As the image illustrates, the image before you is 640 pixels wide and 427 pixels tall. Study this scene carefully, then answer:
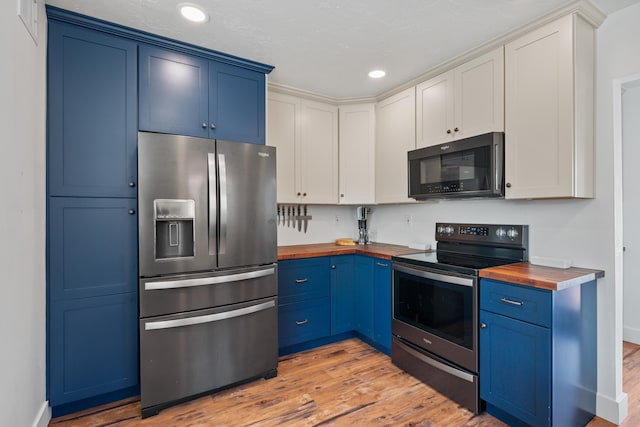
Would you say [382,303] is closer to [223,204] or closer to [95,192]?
[223,204]

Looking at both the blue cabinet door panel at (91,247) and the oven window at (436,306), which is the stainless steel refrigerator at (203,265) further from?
the oven window at (436,306)

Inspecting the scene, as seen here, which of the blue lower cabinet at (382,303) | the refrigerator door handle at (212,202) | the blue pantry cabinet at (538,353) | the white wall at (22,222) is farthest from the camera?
the blue lower cabinet at (382,303)

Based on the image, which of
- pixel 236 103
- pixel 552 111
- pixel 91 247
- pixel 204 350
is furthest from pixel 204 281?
pixel 552 111

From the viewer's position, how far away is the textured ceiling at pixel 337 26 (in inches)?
71.1

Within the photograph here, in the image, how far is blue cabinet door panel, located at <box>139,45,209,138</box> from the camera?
7.02 feet

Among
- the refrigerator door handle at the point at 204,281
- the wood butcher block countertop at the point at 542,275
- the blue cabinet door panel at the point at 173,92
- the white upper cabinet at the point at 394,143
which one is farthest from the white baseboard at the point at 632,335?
the blue cabinet door panel at the point at 173,92

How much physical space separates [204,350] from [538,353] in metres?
2.01

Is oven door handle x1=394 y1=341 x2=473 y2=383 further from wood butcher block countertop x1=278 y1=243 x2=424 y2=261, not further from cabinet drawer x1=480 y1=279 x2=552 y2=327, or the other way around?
wood butcher block countertop x1=278 y1=243 x2=424 y2=261

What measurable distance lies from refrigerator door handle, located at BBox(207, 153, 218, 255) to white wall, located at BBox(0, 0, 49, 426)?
91 centimetres

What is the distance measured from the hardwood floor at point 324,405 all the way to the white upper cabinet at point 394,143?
1594mm

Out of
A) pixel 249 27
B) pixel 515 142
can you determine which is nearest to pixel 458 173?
pixel 515 142

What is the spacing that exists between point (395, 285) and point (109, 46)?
2.69 meters

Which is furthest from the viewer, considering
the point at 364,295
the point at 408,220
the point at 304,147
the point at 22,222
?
the point at 408,220

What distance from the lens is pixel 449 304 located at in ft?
7.01
